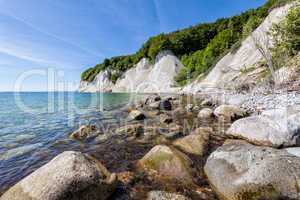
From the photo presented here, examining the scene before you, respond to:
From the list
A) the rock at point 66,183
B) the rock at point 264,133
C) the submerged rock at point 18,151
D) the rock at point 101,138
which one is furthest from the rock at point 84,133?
the rock at point 264,133

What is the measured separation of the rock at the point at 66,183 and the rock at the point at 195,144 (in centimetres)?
330

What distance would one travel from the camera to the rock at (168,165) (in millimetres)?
4520

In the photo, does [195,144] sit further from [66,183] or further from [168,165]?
[66,183]

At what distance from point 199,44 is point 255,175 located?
215 ft

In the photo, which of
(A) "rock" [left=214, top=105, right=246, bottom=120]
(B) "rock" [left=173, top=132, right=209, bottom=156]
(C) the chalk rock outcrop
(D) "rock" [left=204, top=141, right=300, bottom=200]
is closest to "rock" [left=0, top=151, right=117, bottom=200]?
(D) "rock" [left=204, top=141, right=300, bottom=200]

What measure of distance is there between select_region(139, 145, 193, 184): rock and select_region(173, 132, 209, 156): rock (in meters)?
1.03

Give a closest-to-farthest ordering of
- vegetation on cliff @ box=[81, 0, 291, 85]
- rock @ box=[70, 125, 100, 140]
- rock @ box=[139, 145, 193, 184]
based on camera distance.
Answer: rock @ box=[139, 145, 193, 184] < rock @ box=[70, 125, 100, 140] < vegetation on cliff @ box=[81, 0, 291, 85]

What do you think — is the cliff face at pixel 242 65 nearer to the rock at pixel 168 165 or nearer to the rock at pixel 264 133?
the rock at pixel 264 133

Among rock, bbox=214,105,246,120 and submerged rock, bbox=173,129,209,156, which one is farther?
rock, bbox=214,105,246,120

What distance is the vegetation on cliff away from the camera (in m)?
41.4

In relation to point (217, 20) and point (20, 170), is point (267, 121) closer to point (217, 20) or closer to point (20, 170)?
point (20, 170)

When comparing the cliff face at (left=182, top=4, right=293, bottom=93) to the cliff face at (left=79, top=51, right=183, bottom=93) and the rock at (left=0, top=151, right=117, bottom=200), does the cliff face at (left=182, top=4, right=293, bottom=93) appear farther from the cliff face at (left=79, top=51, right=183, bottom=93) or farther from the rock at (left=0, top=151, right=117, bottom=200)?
the rock at (left=0, top=151, right=117, bottom=200)

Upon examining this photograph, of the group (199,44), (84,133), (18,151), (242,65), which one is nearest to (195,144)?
(84,133)

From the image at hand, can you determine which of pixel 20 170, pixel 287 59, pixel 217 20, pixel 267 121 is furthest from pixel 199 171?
pixel 217 20
